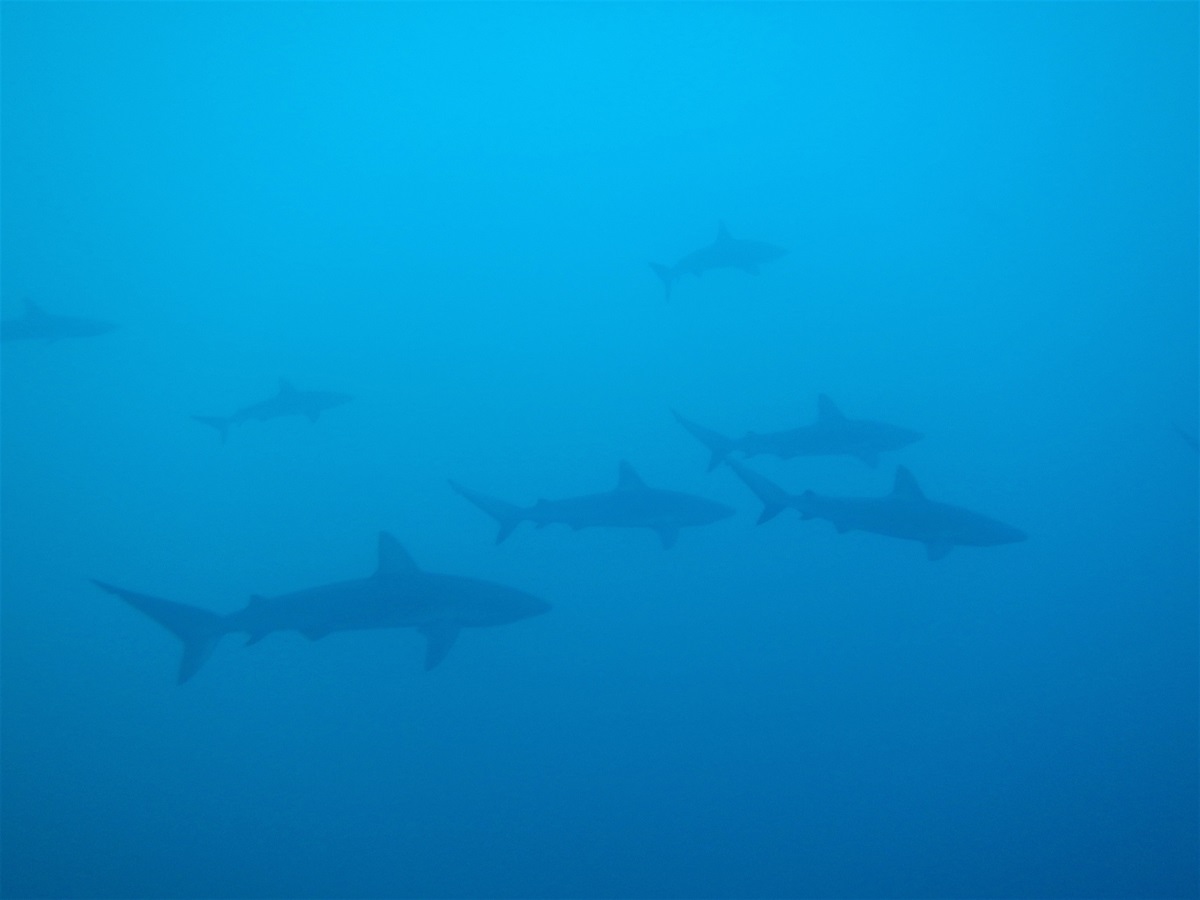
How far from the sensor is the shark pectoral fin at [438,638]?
6.69 m

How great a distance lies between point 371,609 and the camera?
251 inches

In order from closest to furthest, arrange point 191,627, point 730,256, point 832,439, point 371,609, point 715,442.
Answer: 1. point 371,609
2. point 191,627
3. point 832,439
4. point 715,442
5. point 730,256

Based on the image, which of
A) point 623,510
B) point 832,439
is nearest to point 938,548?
point 832,439

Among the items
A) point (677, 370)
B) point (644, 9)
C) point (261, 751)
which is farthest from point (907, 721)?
point (644, 9)

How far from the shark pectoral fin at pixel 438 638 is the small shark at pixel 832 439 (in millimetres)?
3584

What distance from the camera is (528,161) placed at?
6806 centimetres

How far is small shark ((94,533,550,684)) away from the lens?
20.7 ft

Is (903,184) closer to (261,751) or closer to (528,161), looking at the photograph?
(528,161)

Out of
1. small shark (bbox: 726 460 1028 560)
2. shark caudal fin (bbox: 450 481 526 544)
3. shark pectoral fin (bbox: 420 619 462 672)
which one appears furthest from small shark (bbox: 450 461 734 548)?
shark pectoral fin (bbox: 420 619 462 672)

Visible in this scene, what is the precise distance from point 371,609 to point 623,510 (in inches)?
114

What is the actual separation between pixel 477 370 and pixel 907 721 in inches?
616

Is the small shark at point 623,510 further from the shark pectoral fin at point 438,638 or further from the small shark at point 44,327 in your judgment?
the small shark at point 44,327

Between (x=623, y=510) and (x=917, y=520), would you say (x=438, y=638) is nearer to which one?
(x=623, y=510)

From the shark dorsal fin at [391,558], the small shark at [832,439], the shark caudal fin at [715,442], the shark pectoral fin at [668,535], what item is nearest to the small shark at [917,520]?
the small shark at [832,439]
